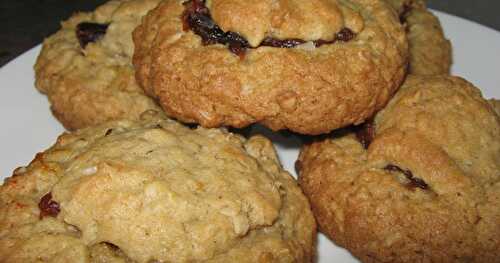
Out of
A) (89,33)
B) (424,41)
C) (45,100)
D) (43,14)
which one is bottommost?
(43,14)

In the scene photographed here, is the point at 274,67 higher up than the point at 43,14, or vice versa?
the point at 274,67

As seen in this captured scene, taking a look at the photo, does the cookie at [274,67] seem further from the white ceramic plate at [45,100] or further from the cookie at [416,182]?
the white ceramic plate at [45,100]

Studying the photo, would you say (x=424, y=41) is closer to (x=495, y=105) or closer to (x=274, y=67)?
(x=495, y=105)

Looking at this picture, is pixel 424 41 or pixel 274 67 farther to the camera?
pixel 424 41

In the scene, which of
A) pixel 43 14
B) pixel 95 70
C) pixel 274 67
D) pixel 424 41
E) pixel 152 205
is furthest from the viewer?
pixel 43 14

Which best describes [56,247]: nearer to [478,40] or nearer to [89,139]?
[89,139]

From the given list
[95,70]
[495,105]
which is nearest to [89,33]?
[95,70]
